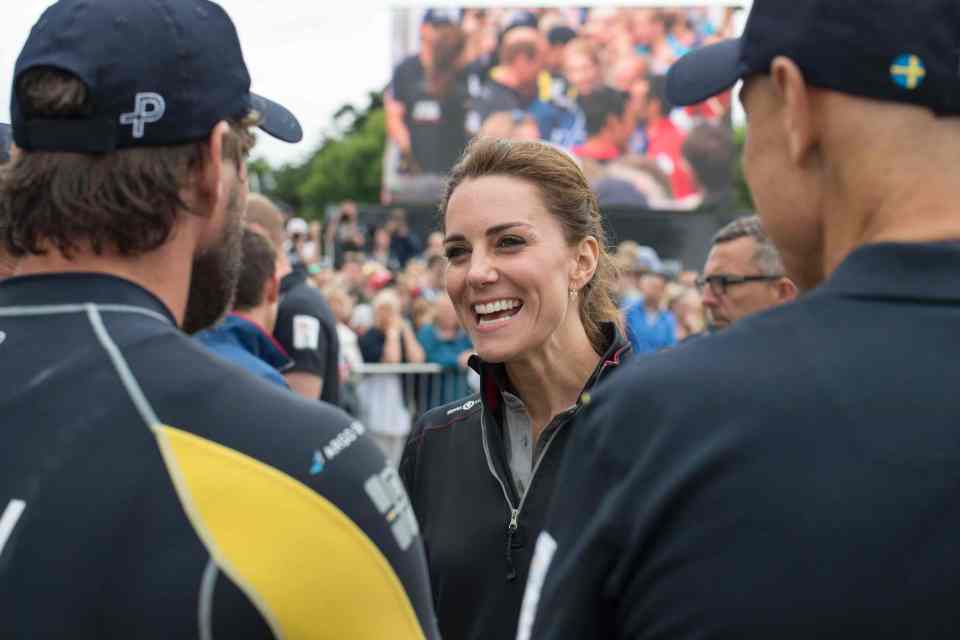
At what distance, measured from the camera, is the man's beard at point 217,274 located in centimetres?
199

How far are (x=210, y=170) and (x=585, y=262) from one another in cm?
208

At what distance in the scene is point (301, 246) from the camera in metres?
15.1

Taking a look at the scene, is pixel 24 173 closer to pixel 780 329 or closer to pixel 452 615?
pixel 780 329

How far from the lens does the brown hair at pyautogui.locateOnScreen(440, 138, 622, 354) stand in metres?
3.73

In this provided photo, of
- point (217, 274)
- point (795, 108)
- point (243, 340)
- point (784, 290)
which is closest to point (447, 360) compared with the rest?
point (784, 290)

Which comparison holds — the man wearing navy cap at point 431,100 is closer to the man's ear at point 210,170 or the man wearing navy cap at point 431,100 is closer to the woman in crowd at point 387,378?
the woman in crowd at point 387,378

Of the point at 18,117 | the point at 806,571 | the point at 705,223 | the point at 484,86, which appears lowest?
the point at 705,223

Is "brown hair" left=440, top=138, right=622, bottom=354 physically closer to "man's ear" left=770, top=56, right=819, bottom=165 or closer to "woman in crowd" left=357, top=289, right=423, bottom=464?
"man's ear" left=770, top=56, right=819, bottom=165

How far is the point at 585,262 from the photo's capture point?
3.84 m

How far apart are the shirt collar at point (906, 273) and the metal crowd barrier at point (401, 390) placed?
33.3 feet

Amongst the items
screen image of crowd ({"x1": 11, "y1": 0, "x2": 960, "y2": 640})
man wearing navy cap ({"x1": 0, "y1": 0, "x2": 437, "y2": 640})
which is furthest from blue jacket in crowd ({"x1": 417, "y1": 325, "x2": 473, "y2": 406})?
man wearing navy cap ({"x1": 0, "y1": 0, "x2": 437, "y2": 640})

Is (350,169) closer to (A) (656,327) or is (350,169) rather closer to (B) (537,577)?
(A) (656,327)

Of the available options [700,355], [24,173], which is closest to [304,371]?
[24,173]

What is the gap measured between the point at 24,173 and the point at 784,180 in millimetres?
1145
